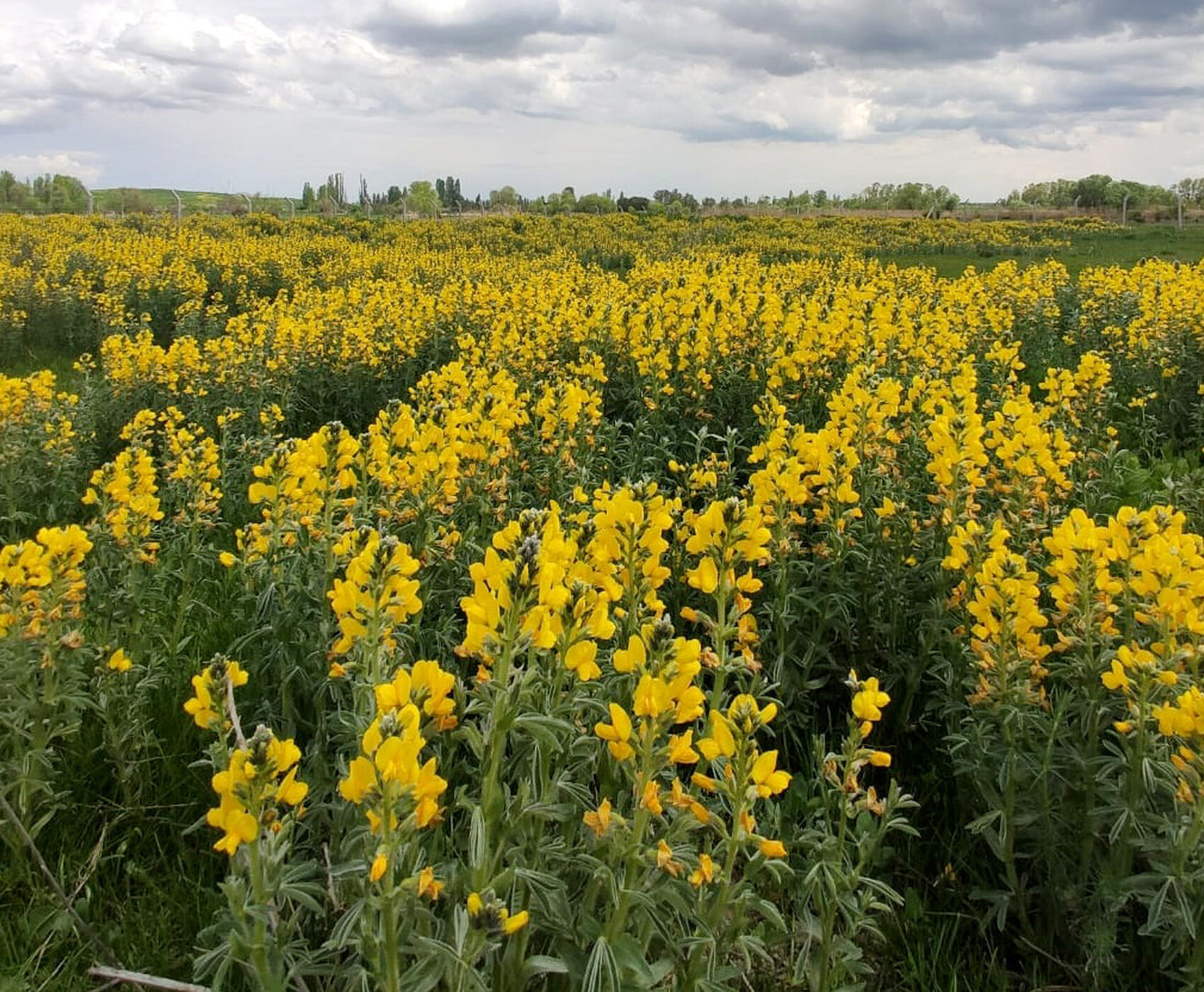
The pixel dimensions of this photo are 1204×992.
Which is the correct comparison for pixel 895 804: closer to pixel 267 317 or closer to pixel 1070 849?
pixel 1070 849

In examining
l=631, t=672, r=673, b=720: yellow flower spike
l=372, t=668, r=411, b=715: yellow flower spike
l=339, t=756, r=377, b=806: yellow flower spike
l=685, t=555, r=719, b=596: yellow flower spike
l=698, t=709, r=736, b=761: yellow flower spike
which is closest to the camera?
l=339, t=756, r=377, b=806: yellow flower spike

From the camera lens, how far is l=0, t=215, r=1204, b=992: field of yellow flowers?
173cm

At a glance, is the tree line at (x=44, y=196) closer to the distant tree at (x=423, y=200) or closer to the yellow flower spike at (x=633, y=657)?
the distant tree at (x=423, y=200)

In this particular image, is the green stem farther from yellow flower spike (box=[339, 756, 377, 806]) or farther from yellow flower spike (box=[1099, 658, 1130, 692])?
yellow flower spike (box=[1099, 658, 1130, 692])

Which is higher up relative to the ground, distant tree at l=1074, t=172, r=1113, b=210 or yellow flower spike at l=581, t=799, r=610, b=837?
distant tree at l=1074, t=172, r=1113, b=210

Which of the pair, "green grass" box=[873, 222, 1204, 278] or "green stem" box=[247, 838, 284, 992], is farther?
"green grass" box=[873, 222, 1204, 278]

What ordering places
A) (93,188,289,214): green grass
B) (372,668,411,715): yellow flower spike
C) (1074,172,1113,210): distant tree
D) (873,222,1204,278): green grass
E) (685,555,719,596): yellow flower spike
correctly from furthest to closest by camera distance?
(1074,172,1113,210): distant tree, (93,188,289,214): green grass, (873,222,1204,278): green grass, (685,555,719,596): yellow flower spike, (372,668,411,715): yellow flower spike

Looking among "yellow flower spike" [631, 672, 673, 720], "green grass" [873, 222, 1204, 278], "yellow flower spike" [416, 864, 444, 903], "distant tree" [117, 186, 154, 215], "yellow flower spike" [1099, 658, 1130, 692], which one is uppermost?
"distant tree" [117, 186, 154, 215]

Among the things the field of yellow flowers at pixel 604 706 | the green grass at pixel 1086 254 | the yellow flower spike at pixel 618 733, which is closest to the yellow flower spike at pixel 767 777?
the field of yellow flowers at pixel 604 706

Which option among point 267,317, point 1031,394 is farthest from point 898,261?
point 267,317

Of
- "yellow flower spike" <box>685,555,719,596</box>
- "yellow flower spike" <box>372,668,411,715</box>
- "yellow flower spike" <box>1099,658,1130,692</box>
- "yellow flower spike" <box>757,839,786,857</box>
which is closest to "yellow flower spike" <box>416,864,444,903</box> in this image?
"yellow flower spike" <box>372,668,411,715</box>

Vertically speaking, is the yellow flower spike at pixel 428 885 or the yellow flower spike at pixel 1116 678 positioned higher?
the yellow flower spike at pixel 1116 678

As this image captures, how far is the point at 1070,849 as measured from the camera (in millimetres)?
2686

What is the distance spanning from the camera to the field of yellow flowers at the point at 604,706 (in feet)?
5.68
